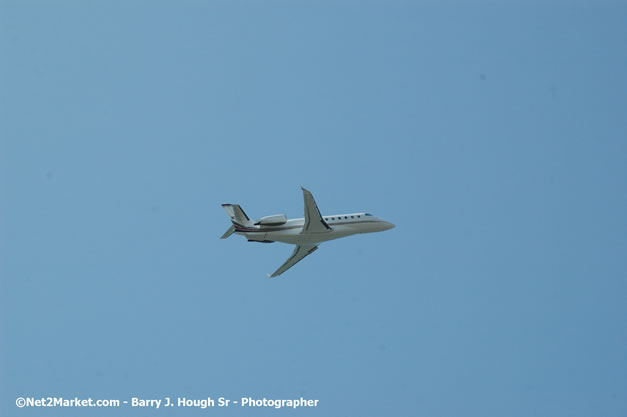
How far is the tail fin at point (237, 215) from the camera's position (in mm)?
68812

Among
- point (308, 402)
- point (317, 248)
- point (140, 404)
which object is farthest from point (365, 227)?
point (140, 404)

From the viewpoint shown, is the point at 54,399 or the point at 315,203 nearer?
the point at 54,399

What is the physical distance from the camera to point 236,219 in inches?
2712

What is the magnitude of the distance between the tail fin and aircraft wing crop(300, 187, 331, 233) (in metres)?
5.38

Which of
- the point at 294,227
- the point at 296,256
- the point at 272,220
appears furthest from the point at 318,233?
the point at 296,256

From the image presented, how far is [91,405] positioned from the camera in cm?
5525

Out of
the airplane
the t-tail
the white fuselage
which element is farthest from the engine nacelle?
the t-tail

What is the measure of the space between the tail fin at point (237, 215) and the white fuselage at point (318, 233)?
0.65 metres

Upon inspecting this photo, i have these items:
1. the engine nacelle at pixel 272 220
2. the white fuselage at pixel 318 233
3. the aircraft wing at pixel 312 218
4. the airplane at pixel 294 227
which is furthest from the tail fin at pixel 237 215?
the aircraft wing at pixel 312 218

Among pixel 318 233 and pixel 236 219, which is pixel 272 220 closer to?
pixel 236 219

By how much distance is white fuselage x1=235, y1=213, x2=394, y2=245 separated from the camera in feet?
225

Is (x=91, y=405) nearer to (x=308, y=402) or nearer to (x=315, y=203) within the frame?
(x=308, y=402)

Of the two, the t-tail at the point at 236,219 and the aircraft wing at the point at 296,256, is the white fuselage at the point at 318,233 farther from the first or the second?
the aircraft wing at the point at 296,256

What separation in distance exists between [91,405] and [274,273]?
26181 mm
